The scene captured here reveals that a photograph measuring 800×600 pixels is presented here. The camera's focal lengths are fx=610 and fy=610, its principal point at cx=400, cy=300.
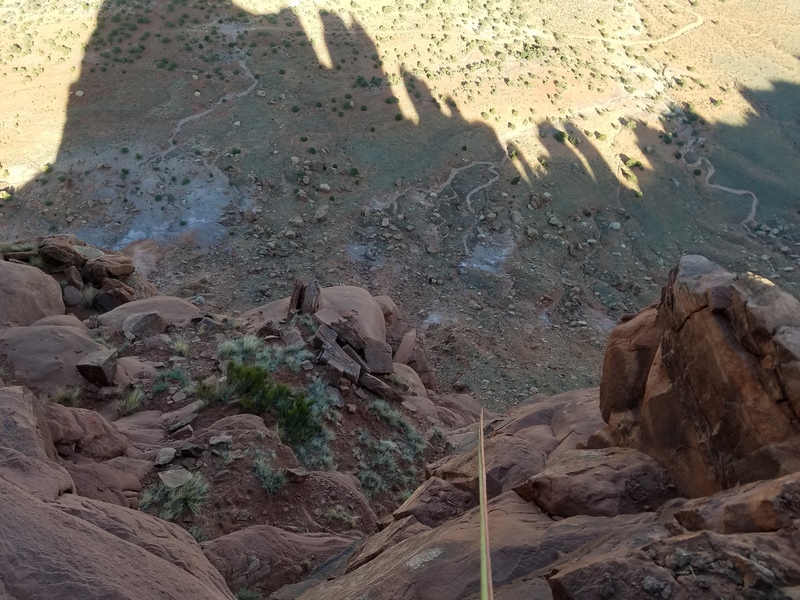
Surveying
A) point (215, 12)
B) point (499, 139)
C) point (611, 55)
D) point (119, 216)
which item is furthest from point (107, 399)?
point (611, 55)

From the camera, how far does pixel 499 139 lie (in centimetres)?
3070

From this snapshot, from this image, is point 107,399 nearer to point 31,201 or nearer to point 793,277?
point 31,201

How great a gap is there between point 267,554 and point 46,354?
674cm

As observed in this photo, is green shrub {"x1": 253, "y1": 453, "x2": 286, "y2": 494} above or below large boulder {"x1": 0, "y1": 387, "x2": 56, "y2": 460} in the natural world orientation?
below

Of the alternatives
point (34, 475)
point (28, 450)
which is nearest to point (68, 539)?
point (34, 475)

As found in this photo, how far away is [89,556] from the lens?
5.07 meters

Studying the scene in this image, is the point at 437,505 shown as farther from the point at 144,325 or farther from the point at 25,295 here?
the point at 25,295

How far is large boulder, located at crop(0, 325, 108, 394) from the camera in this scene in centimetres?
1130

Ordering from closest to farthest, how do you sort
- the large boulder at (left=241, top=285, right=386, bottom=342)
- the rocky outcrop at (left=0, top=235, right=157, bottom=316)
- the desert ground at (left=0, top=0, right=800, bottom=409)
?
the large boulder at (left=241, top=285, right=386, bottom=342), the rocky outcrop at (left=0, top=235, right=157, bottom=316), the desert ground at (left=0, top=0, right=800, bottom=409)

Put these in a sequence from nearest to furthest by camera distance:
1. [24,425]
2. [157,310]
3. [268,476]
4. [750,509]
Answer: [750,509] < [24,425] < [268,476] < [157,310]

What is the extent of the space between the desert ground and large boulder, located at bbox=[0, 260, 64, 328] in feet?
19.0

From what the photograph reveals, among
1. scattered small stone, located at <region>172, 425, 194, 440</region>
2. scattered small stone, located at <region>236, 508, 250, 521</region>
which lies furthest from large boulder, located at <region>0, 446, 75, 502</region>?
scattered small stone, located at <region>172, 425, 194, 440</region>

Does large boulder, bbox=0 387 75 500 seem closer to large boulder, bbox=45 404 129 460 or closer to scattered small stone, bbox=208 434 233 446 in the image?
large boulder, bbox=45 404 129 460

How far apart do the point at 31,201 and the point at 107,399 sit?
58.4 feet
